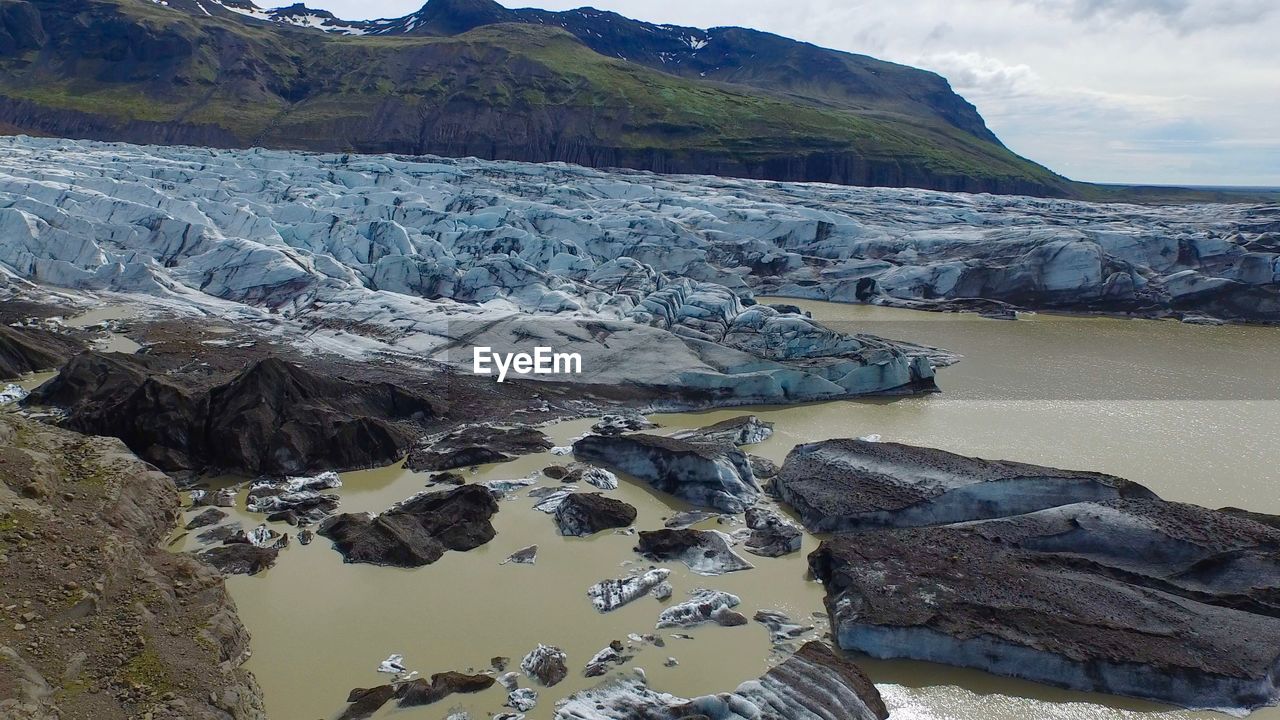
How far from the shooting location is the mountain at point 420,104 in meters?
71.7

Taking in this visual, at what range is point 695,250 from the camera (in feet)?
114

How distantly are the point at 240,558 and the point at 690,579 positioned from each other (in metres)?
5.66

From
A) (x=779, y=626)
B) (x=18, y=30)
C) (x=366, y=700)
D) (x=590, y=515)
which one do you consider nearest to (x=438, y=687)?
(x=366, y=700)

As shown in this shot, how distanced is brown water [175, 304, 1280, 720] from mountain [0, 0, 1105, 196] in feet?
185

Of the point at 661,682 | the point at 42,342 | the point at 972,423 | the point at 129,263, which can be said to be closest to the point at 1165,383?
the point at 972,423

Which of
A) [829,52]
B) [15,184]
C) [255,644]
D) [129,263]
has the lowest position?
[255,644]

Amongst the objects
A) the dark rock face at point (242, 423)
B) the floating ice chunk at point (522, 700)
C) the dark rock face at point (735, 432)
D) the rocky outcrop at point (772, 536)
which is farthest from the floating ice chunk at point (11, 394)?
the rocky outcrop at point (772, 536)

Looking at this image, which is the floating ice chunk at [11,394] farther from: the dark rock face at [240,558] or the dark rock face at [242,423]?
the dark rock face at [240,558]

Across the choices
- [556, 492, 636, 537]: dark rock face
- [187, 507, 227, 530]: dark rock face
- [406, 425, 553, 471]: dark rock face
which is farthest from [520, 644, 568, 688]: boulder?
[406, 425, 553, 471]: dark rock face

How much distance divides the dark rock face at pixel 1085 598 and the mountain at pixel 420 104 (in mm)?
63677

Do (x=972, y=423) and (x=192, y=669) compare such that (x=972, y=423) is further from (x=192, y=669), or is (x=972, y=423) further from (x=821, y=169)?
(x=821, y=169)

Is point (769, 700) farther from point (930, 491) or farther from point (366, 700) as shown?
point (930, 491)

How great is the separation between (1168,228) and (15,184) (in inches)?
1994

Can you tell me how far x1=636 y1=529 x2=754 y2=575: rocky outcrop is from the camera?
10.5 metres
